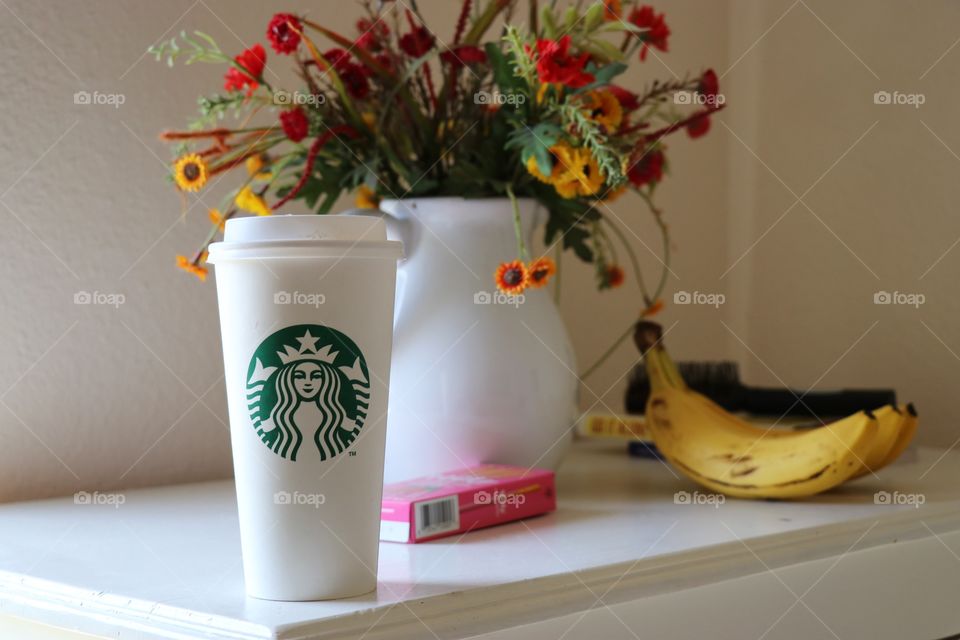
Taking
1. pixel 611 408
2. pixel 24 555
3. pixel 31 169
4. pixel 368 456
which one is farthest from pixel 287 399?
pixel 611 408

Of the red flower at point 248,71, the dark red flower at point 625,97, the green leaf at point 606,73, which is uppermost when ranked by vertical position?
the red flower at point 248,71

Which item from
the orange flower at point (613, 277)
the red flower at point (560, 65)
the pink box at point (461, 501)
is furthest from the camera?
the orange flower at point (613, 277)

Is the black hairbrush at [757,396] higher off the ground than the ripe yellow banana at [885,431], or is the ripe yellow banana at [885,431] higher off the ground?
the ripe yellow banana at [885,431]

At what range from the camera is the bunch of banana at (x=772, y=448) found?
84 cm

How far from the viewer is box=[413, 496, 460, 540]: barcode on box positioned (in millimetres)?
706

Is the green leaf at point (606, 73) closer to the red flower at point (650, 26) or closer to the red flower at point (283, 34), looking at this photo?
the red flower at point (650, 26)

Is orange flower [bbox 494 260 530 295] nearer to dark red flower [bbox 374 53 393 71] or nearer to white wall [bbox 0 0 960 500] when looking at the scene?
dark red flower [bbox 374 53 393 71]

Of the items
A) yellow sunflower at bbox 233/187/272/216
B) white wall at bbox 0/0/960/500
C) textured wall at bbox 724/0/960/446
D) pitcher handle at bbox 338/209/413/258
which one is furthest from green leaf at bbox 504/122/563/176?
textured wall at bbox 724/0/960/446

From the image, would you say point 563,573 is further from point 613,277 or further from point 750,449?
point 613,277

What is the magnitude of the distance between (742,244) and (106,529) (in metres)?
1.15

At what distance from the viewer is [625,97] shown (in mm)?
905

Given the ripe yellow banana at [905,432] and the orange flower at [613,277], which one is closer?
the ripe yellow banana at [905,432]

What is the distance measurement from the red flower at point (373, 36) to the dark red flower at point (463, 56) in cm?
7

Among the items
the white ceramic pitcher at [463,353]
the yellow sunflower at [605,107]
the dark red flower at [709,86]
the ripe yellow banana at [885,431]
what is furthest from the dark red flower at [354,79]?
the ripe yellow banana at [885,431]
